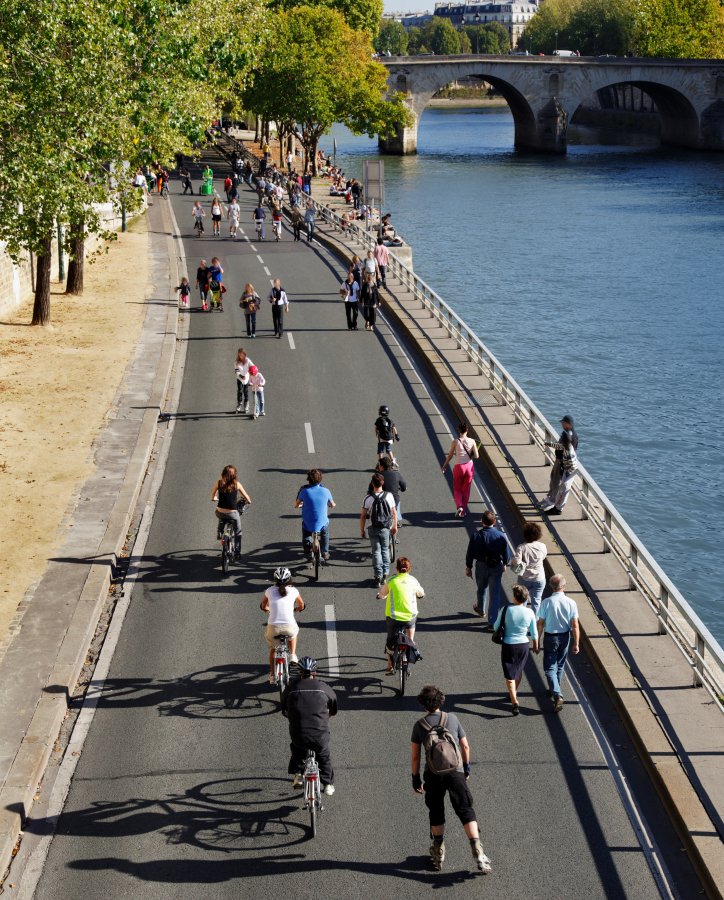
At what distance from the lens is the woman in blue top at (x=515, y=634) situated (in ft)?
40.2

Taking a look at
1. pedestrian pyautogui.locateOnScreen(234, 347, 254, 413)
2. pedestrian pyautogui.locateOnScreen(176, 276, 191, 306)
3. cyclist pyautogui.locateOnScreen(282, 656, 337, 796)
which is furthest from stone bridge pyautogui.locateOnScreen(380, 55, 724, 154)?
cyclist pyautogui.locateOnScreen(282, 656, 337, 796)

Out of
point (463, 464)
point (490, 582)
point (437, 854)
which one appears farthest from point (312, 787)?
point (463, 464)

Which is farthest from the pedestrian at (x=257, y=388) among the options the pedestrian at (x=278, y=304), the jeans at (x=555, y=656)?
the jeans at (x=555, y=656)

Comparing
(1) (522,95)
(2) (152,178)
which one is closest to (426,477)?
(2) (152,178)

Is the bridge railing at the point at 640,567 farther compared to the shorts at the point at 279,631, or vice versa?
the shorts at the point at 279,631

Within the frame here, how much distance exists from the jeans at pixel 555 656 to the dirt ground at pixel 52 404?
669 centimetres

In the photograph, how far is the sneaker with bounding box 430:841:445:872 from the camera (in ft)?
32.6

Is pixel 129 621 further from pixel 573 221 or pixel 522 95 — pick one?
pixel 522 95

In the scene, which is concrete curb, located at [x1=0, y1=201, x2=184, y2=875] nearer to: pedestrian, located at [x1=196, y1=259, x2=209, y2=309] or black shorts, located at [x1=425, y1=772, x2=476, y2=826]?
black shorts, located at [x1=425, y1=772, x2=476, y2=826]

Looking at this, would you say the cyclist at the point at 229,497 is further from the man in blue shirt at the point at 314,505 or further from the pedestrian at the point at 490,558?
the pedestrian at the point at 490,558

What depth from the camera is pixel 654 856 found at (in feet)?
33.3

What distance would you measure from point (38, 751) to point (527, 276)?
4754cm

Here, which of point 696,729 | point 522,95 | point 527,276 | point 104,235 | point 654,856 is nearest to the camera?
point 654,856

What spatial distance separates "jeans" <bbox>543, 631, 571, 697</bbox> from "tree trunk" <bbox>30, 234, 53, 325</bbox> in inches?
856
